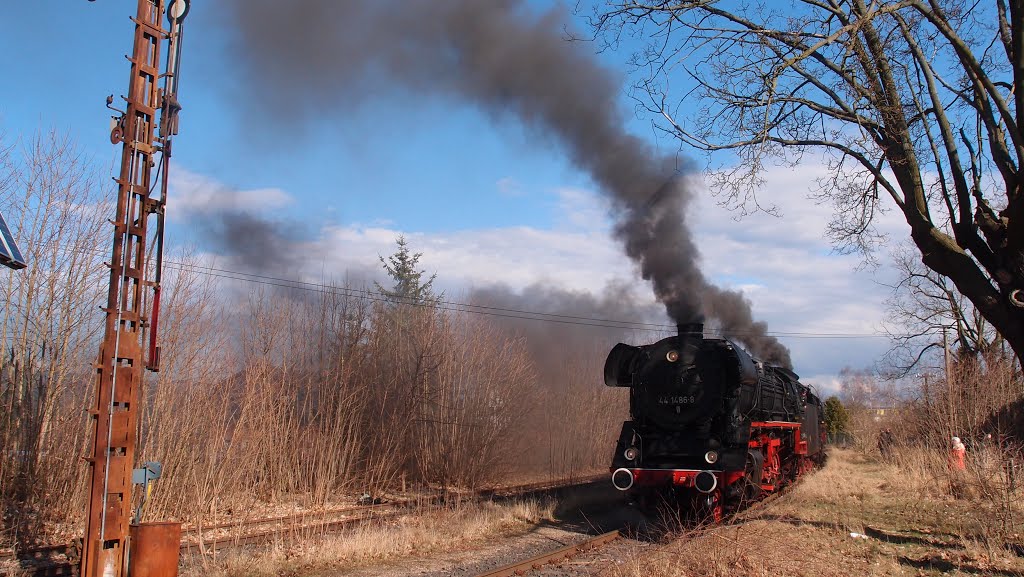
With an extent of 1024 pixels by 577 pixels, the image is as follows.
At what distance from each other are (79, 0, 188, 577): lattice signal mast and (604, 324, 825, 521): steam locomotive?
713 centimetres

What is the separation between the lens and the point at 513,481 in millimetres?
21297

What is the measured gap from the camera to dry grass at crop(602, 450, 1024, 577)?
25.3 ft

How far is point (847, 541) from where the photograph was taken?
10.1 meters

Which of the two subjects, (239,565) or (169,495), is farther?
(169,495)

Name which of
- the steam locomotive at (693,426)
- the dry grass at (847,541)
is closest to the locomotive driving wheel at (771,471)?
the steam locomotive at (693,426)

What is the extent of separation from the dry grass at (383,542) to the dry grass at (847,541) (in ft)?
11.0

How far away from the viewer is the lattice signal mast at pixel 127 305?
7.20 meters

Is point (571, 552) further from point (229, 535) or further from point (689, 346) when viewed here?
point (229, 535)

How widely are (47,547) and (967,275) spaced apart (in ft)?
39.7

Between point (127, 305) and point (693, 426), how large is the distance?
28.1 ft

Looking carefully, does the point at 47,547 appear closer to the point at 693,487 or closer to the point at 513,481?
the point at 693,487

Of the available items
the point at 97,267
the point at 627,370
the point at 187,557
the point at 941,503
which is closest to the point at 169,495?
the point at 187,557

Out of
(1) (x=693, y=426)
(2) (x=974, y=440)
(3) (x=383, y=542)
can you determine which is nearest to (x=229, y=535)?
(3) (x=383, y=542)

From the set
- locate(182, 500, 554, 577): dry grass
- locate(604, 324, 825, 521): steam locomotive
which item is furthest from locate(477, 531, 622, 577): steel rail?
locate(182, 500, 554, 577): dry grass
